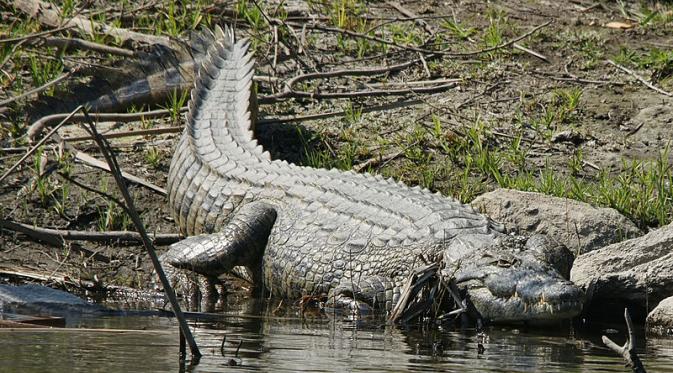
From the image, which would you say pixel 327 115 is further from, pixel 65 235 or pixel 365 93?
pixel 65 235

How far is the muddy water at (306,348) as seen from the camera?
403cm

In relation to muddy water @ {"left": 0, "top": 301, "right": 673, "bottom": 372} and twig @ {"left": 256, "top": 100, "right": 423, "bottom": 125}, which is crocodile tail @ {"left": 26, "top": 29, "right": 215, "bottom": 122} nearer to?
twig @ {"left": 256, "top": 100, "right": 423, "bottom": 125}

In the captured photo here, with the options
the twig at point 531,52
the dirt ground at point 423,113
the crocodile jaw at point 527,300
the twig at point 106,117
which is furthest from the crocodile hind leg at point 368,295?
the twig at point 531,52

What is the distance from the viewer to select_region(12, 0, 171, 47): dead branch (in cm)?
902

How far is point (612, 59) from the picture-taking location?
9148mm

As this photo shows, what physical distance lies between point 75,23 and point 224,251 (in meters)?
3.49

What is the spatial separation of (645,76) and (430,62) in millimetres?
1655

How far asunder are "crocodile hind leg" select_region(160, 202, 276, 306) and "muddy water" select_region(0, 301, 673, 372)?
1.07 meters

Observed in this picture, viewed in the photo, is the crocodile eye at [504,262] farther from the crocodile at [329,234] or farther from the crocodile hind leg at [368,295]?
the crocodile hind leg at [368,295]

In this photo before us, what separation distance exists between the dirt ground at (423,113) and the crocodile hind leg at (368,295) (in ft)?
4.34

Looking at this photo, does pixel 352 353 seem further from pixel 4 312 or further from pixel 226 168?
pixel 226 168

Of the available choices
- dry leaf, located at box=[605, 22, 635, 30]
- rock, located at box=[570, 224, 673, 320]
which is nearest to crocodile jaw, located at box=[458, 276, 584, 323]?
rock, located at box=[570, 224, 673, 320]

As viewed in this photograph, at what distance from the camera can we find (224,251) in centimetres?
654

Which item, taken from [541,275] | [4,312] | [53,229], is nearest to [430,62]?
[53,229]
